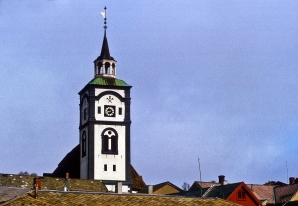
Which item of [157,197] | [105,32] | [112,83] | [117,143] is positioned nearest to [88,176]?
[117,143]

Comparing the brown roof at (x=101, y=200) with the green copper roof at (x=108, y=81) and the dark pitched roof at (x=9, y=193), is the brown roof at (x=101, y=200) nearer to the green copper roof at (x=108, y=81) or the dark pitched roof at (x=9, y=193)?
the dark pitched roof at (x=9, y=193)

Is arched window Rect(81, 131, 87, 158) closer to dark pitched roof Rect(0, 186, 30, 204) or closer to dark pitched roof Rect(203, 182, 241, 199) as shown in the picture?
dark pitched roof Rect(203, 182, 241, 199)

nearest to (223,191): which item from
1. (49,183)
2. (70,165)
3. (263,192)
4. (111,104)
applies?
(263,192)

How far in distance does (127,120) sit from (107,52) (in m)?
11.7

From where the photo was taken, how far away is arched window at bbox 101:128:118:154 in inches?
4018

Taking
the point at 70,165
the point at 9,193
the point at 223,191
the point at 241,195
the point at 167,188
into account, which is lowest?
the point at 9,193

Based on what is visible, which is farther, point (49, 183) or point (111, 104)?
point (111, 104)

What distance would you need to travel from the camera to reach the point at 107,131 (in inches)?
4043

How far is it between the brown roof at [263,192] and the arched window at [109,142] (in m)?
18.4

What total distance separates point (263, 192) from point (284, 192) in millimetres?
2717

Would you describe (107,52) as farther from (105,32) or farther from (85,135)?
(85,135)

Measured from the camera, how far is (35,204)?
3869 centimetres

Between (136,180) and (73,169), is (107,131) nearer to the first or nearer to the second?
(136,180)

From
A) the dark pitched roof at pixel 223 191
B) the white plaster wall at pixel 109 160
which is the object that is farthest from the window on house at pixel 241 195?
the white plaster wall at pixel 109 160
